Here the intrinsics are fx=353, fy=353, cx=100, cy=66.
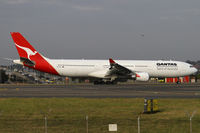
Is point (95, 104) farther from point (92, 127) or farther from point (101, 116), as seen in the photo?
point (92, 127)

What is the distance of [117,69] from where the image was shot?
53.9 meters

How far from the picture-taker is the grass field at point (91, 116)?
14.6 metres

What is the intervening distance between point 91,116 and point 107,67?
3667cm

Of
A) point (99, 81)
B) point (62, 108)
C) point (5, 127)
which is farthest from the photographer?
point (99, 81)

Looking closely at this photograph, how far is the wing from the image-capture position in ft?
174

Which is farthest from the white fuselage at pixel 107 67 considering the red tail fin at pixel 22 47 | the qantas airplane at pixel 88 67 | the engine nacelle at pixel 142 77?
the red tail fin at pixel 22 47

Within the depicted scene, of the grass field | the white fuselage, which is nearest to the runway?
the grass field

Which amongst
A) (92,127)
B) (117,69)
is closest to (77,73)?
(117,69)

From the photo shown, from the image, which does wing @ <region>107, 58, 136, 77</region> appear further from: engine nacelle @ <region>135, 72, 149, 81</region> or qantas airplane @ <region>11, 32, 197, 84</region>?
engine nacelle @ <region>135, 72, 149, 81</region>

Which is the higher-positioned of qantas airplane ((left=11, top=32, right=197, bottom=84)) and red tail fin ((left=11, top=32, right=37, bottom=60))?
red tail fin ((left=11, top=32, right=37, bottom=60))

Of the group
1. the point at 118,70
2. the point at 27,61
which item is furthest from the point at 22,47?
the point at 118,70

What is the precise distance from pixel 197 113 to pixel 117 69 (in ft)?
112

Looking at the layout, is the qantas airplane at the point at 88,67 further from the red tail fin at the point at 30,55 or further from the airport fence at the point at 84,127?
the airport fence at the point at 84,127

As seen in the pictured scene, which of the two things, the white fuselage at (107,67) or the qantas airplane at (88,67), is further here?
the white fuselage at (107,67)
